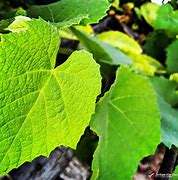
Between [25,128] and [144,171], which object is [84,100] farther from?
[144,171]

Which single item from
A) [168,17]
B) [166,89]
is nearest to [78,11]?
[168,17]

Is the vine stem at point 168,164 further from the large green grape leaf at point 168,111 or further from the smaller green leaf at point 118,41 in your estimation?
the smaller green leaf at point 118,41

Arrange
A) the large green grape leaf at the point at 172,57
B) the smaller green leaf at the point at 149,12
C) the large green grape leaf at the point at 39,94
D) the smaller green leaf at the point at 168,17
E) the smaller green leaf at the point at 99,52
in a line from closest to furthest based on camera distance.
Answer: the large green grape leaf at the point at 39,94, the smaller green leaf at the point at 168,17, the smaller green leaf at the point at 99,52, the large green grape leaf at the point at 172,57, the smaller green leaf at the point at 149,12

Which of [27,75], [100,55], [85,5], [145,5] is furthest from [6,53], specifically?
[145,5]

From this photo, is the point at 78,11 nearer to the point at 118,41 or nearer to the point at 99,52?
the point at 99,52

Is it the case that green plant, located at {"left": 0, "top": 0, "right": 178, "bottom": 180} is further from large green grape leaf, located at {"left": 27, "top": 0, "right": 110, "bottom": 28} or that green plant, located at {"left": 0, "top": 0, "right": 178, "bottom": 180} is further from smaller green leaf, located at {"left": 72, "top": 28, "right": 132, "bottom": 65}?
smaller green leaf, located at {"left": 72, "top": 28, "right": 132, "bottom": 65}

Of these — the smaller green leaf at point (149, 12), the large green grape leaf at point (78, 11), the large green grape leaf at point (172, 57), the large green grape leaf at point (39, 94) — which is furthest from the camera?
the smaller green leaf at point (149, 12)

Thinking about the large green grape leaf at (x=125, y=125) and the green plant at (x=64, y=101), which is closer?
the green plant at (x=64, y=101)

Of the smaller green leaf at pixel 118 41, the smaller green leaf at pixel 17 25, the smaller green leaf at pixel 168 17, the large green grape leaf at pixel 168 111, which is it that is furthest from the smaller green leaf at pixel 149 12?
the smaller green leaf at pixel 17 25
